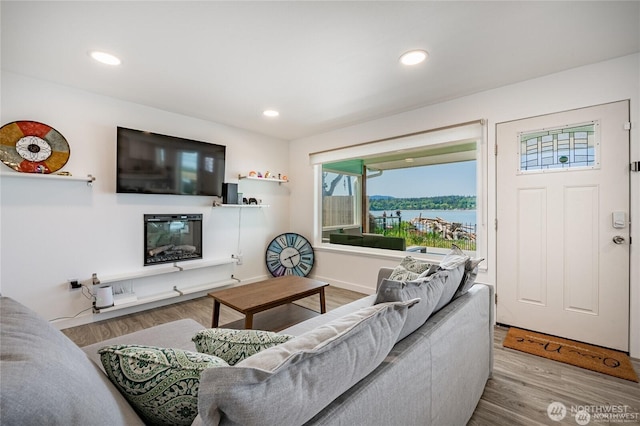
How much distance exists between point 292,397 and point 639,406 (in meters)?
2.42

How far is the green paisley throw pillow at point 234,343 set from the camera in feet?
2.86

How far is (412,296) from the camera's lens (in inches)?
46.4

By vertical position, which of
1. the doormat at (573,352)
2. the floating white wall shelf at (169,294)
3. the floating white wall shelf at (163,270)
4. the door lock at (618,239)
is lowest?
the doormat at (573,352)

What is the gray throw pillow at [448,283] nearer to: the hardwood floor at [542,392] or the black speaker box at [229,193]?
the hardwood floor at [542,392]

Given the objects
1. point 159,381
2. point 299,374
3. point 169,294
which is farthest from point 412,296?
point 169,294

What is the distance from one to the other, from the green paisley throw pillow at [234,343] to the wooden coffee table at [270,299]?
123cm

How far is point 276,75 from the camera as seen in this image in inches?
101

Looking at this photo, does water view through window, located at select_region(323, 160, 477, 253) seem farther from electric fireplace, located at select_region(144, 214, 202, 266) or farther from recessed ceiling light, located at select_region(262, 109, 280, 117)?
electric fireplace, located at select_region(144, 214, 202, 266)

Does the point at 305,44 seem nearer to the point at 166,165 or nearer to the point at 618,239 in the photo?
the point at 166,165

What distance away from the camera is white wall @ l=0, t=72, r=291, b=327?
2562mm

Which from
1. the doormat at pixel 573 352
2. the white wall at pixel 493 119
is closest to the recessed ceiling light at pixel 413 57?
the white wall at pixel 493 119

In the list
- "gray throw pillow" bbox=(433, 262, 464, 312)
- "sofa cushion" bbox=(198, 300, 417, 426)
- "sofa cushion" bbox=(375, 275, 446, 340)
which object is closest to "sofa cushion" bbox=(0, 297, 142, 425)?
"sofa cushion" bbox=(198, 300, 417, 426)

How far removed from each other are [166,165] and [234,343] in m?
3.10

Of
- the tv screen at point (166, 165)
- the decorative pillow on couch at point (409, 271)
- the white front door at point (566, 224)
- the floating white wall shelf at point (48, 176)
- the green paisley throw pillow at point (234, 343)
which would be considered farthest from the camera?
the tv screen at point (166, 165)
